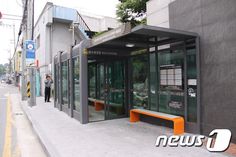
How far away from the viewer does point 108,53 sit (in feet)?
30.3

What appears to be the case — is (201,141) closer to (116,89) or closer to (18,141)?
(116,89)

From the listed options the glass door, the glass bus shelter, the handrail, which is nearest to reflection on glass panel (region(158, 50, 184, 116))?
the glass bus shelter

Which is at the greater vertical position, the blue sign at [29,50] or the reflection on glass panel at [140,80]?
the blue sign at [29,50]

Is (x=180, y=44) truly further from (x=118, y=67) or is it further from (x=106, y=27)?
(x=106, y=27)

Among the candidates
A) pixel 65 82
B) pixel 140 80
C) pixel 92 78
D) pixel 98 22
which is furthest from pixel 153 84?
pixel 98 22

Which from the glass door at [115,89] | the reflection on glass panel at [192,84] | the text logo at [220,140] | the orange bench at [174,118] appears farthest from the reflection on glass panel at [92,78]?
the text logo at [220,140]

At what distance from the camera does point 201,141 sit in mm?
6129

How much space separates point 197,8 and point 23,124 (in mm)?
7338

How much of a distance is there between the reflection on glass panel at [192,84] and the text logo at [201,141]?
26.6 inches

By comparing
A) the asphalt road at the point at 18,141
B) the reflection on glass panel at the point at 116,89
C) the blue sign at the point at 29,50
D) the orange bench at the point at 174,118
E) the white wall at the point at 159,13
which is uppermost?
the white wall at the point at 159,13

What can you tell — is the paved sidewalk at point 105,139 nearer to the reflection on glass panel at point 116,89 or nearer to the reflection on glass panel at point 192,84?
the reflection on glass panel at point 116,89

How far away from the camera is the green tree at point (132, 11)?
18203mm

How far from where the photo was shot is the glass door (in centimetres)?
965

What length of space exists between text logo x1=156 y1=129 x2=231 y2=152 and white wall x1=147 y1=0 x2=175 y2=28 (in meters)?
4.10
